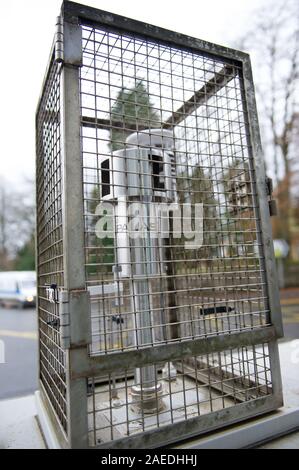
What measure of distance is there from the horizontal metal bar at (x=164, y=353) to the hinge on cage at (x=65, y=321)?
58mm

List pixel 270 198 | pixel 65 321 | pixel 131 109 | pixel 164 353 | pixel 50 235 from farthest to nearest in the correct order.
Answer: pixel 131 109
pixel 270 198
pixel 50 235
pixel 164 353
pixel 65 321

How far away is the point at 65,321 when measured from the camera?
1095 mm

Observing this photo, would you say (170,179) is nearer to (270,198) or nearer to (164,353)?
(270,198)

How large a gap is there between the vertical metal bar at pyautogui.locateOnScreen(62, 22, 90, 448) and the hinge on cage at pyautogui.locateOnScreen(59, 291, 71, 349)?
0.05ft

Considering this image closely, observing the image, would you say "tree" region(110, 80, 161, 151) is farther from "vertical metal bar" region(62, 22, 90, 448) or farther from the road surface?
the road surface

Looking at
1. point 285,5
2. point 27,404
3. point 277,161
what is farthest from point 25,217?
point 27,404

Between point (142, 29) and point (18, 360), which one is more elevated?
point (142, 29)

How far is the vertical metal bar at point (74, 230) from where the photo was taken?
108 centimetres

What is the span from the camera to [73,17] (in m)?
1.21

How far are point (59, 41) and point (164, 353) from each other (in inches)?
52.4

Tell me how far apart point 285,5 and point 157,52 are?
8705mm

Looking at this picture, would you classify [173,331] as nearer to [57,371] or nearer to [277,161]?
[57,371]

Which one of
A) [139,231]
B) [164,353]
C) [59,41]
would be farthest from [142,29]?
[164,353]

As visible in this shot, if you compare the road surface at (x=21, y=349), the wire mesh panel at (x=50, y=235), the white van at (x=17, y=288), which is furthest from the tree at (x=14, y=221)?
the wire mesh panel at (x=50, y=235)
